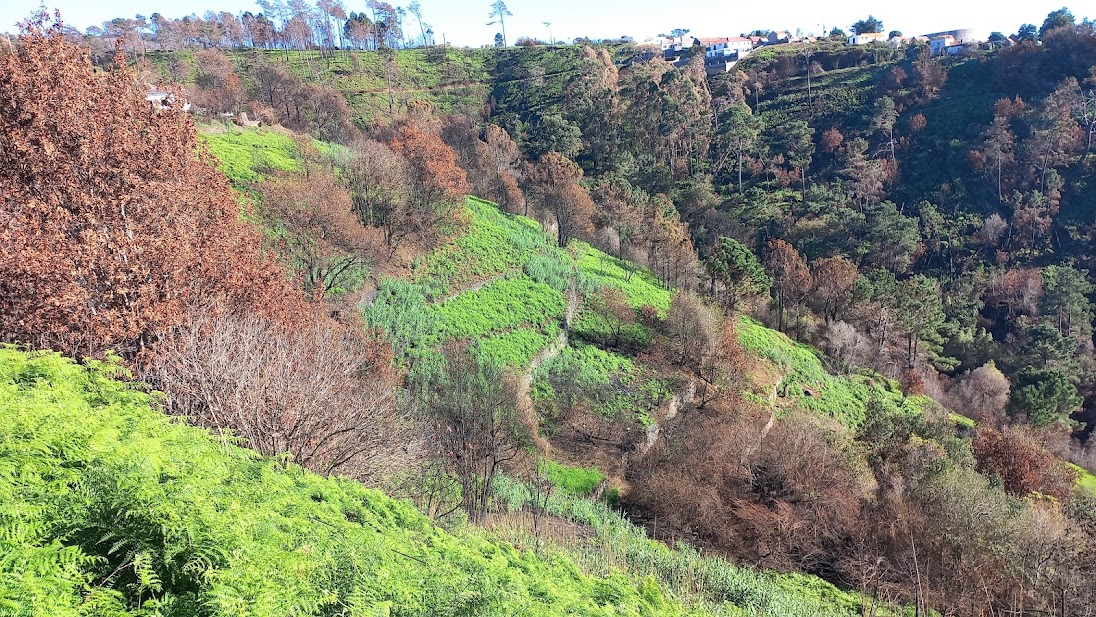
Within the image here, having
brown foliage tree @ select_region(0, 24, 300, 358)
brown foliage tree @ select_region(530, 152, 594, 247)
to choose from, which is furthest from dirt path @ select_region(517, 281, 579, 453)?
brown foliage tree @ select_region(530, 152, 594, 247)

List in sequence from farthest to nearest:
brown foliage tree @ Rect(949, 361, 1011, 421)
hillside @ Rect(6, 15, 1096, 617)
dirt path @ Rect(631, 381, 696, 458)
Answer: brown foliage tree @ Rect(949, 361, 1011, 421)
dirt path @ Rect(631, 381, 696, 458)
hillside @ Rect(6, 15, 1096, 617)

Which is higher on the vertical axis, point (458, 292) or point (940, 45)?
point (940, 45)

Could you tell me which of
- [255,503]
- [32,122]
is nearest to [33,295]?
[32,122]

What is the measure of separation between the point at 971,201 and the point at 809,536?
62.2 metres

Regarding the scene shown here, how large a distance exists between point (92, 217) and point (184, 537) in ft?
30.4

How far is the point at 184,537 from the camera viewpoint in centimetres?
427

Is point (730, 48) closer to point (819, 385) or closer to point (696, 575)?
point (819, 385)

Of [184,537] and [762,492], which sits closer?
[184,537]

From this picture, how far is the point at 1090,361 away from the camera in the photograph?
41.5m

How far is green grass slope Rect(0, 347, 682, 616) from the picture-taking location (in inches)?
153

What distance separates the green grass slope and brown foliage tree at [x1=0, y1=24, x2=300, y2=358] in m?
1.69

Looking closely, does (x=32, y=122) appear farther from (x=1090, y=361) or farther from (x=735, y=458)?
(x=1090, y=361)

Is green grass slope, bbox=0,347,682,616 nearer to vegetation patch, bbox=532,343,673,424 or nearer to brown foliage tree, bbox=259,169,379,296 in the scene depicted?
brown foliage tree, bbox=259,169,379,296

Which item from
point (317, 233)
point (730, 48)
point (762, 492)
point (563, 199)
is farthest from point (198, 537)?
point (730, 48)
